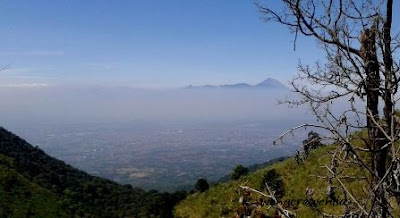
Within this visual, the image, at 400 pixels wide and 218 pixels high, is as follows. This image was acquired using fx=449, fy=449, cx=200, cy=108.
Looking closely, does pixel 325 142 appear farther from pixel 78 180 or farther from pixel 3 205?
pixel 78 180

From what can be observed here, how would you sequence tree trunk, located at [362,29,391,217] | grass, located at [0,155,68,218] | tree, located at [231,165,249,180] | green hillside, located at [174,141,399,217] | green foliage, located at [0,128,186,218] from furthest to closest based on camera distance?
green foliage, located at [0,128,186,218], grass, located at [0,155,68,218], tree, located at [231,165,249,180], green hillside, located at [174,141,399,217], tree trunk, located at [362,29,391,217]

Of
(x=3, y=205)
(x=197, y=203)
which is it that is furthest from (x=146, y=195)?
(x=197, y=203)

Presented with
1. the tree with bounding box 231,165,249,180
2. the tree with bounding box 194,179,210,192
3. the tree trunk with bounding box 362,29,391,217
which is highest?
the tree trunk with bounding box 362,29,391,217

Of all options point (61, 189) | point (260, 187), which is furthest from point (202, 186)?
point (61, 189)

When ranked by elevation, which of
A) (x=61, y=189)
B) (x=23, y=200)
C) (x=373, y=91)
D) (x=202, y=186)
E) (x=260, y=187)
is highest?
(x=373, y=91)

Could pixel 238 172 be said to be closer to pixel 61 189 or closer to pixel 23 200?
pixel 23 200

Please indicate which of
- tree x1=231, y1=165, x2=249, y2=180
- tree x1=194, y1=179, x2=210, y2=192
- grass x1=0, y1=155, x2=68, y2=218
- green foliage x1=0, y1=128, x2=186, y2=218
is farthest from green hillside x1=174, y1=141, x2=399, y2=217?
grass x1=0, y1=155, x2=68, y2=218

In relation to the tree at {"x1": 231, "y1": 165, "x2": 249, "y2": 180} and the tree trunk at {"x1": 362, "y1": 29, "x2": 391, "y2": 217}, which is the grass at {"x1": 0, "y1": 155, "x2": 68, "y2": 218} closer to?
the tree at {"x1": 231, "y1": 165, "x2": 249, "y2": 180}

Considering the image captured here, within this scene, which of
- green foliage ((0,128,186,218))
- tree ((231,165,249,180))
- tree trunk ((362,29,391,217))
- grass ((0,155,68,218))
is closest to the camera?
tree trunk ((362,29,391,217))

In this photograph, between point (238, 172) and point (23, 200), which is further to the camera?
point (23, 200)

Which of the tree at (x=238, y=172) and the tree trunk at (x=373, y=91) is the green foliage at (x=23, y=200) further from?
the tree trunk at (x=373, y=91)

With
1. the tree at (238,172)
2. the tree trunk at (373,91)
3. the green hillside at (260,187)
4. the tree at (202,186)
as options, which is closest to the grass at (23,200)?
the tree at (202,186)

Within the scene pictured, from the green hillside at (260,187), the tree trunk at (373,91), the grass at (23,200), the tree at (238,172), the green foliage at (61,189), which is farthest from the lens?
the green foliage at (61,189)
